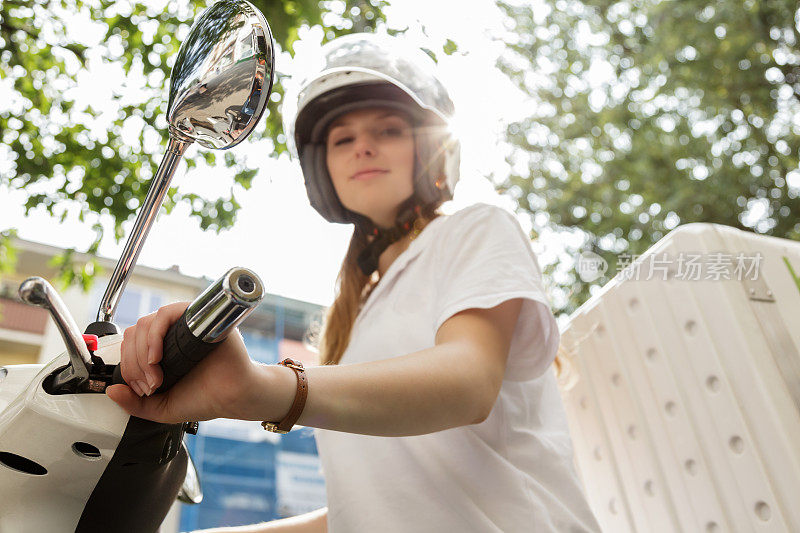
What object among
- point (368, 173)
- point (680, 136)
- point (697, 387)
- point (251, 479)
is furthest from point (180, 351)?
point (251, 479)

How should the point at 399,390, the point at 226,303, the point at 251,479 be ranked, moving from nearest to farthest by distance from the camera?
the point at 226,303 < the point at 399,390 < the point at 251,479

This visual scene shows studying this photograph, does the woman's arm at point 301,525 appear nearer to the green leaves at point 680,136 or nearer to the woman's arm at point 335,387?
the woman's arm at point 335,387

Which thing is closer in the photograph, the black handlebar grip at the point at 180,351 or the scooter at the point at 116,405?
the black handlebar grip at the point at 180,351

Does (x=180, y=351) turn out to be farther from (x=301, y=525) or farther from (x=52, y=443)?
(x=301, y=525)

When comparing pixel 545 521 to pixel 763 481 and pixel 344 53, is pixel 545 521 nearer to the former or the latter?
pixel 763 481

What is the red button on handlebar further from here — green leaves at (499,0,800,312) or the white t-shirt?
green leaves at (499,0,800,312)

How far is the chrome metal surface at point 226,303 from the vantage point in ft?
1.58

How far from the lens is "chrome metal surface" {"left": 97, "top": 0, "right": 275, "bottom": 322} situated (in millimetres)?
720

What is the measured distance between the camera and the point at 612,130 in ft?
33.3

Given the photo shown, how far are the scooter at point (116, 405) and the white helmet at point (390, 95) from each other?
68 cm

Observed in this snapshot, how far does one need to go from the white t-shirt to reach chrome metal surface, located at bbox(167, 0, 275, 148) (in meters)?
0.39

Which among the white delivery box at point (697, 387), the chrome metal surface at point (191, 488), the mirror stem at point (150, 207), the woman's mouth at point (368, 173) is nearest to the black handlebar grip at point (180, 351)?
the mirror stem at point (150, 207)

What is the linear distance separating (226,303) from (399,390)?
0.91ft

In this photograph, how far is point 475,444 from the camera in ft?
3.76
